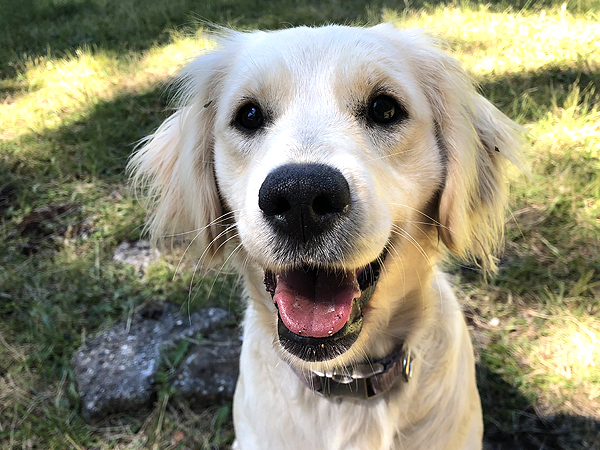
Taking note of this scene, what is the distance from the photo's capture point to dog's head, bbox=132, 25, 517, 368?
1.46 metres

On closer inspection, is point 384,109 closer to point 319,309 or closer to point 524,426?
point 319,309

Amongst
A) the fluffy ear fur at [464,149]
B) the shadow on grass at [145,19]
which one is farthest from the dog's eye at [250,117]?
the shadow on grass at [145,19]

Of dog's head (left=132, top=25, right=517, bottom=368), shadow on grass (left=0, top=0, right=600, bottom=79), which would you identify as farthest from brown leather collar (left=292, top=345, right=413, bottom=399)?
shadow on grass (left=0, top=0, right=600, bottom=79)

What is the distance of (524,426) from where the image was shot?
2596mm

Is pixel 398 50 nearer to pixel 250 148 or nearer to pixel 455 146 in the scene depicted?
pixel 455 146

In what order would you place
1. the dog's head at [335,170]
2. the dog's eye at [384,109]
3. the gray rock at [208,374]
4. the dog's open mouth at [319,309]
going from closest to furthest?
the dog's head at [335,170] → the dog's open mouth at [319,309] → the dog's eye at [384,109] → the gray rock at [208,374]

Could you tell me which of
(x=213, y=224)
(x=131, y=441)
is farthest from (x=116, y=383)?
(x=213, y=224)

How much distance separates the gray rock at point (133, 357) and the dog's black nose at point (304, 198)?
1842mm

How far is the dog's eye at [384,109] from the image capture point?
178cm

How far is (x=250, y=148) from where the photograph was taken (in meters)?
1.86

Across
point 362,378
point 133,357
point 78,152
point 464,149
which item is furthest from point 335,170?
point 78,152

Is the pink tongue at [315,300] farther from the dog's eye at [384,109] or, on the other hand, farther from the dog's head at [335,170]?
the dog's eye at [384,109]

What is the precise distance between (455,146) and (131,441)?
2.41m

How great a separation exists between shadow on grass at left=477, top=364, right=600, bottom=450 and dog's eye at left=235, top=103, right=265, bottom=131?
84.0 inches
